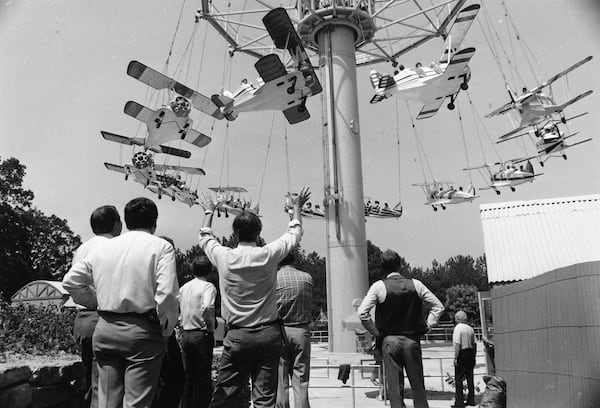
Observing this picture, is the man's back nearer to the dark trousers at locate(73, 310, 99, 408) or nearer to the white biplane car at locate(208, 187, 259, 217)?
the dark trousers at locate(73, 310, 99, 408)

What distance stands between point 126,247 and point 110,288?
0.99 ft

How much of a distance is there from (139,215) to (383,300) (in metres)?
2.69

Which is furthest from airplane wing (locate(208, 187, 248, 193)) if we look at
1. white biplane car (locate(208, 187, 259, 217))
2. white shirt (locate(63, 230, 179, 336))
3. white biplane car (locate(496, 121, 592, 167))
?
white shirt (locate(63, 230, 179, 336))

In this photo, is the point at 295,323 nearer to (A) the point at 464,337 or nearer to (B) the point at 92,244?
(B) the point at 92,244

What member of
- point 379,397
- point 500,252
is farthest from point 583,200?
point 379,397

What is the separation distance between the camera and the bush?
18.1 ft

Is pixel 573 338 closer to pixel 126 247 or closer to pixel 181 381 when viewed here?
pixel 181 381

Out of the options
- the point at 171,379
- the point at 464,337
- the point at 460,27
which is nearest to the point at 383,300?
the point at 171,379

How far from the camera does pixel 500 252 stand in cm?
1052

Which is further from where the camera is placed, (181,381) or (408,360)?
(408,360)

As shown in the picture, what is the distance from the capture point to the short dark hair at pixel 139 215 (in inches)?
156

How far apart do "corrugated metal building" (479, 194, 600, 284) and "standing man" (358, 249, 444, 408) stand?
5316 mm

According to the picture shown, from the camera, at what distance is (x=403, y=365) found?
5.32 metres

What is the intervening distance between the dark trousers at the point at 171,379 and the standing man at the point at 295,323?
135 cm
